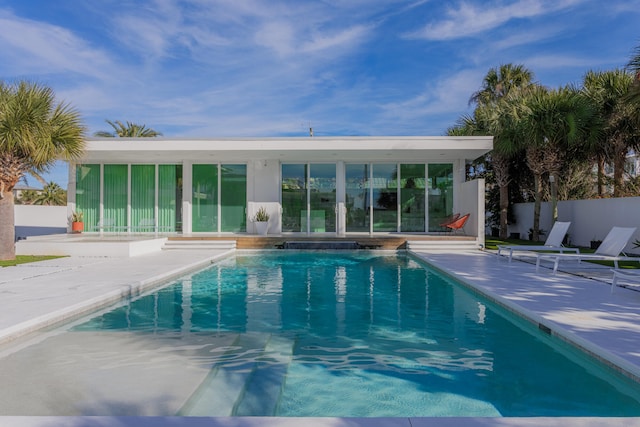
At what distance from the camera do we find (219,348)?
4.04 m

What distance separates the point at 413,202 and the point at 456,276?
27.4ft

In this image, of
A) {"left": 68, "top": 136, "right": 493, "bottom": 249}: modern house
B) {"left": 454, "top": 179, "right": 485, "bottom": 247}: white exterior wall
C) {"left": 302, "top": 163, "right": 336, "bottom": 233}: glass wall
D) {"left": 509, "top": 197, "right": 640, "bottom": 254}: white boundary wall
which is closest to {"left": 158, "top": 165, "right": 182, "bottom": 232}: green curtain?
{"left": 68, "top": 136, "right": 493, "bottom": 249}: modern house

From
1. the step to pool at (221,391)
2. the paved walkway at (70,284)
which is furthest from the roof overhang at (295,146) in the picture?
the step to pool at (221,391)

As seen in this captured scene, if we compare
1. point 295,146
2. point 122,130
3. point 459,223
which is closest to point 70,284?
point 295,146

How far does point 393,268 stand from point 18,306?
6938 millimetres

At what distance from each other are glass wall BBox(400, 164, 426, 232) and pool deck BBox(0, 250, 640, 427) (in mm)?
5573

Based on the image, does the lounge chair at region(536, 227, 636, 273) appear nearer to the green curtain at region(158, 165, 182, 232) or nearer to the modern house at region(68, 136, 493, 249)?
the modern house at region(68, 136, 493, 249)

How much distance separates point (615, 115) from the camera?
13875mm

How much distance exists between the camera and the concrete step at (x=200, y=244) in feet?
42.1

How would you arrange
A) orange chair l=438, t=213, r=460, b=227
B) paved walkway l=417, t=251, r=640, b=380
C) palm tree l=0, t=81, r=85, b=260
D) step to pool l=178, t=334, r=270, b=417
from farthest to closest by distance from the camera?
orange chair l=438, t=213, r=460, b=227
palm tree l=0, t=81, r=85, b=260
paved walkway l=417, t=251, r=640, b=380
step to pool l=178, t=334, r=270, b=417

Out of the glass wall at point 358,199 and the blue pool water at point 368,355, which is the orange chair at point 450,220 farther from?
the blue pool water at point 368,355

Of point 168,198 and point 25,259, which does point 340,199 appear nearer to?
point 168,198

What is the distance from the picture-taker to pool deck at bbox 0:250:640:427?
2303mm

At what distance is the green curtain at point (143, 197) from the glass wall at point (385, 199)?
8.21 metres
